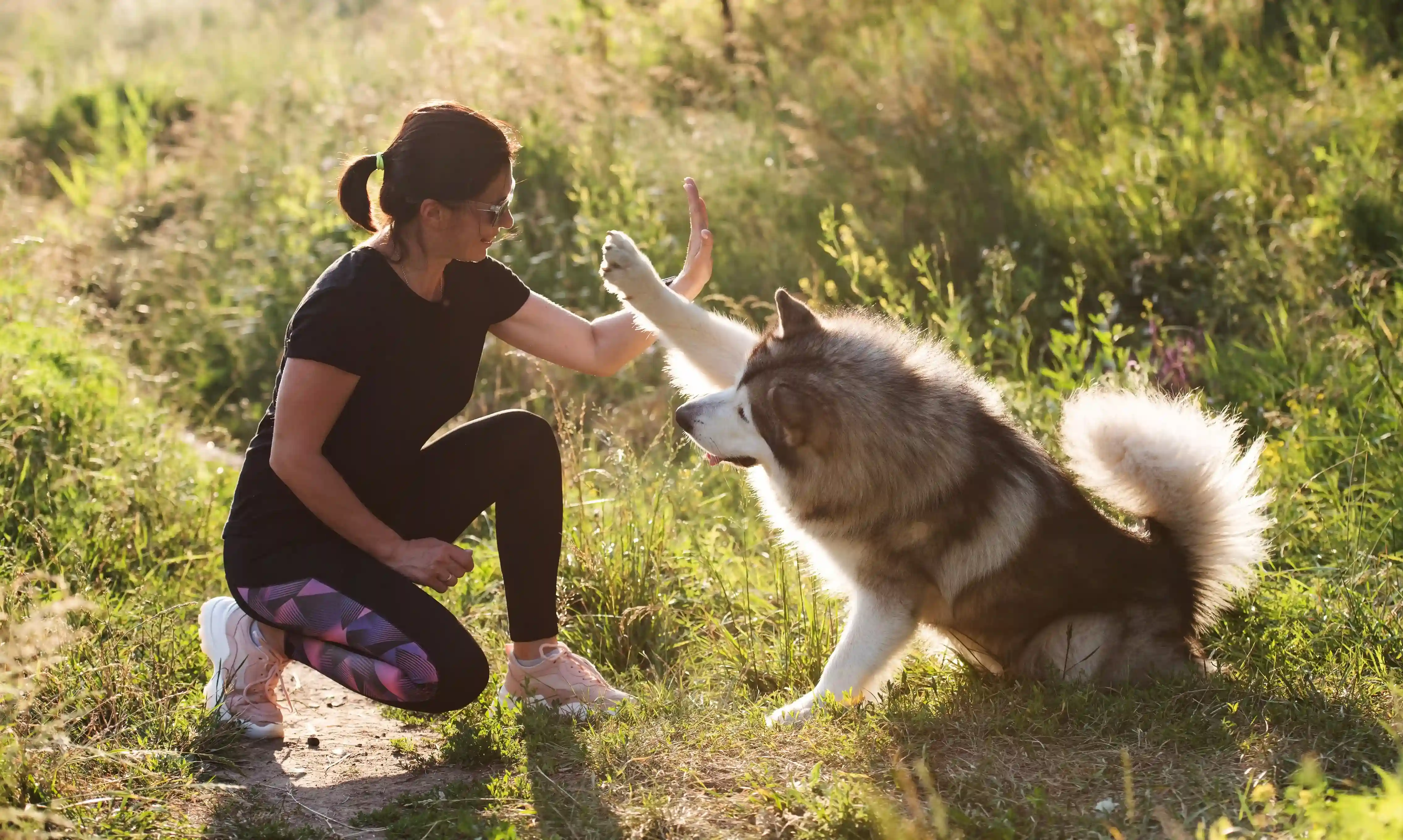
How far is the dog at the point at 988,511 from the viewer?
3.39m

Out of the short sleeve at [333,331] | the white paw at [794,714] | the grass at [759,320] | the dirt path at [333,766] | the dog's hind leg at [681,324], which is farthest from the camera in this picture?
the dog's hind leg at [681,324]

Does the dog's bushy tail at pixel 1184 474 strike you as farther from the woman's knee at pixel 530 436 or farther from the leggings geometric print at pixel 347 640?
the leggings geometric print at pixel 347 640

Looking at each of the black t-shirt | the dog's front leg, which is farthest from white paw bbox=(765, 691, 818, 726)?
the black t-shirt

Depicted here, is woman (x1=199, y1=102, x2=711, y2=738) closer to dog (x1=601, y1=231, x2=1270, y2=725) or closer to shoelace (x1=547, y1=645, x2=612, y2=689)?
shoelace (x1=547, y1=645, x2=612, y2=689)

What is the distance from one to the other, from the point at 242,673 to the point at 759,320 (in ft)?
11.5

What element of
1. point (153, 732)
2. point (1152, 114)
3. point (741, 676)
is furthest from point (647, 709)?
point (1152, 114)

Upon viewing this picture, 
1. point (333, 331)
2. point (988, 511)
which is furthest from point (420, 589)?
point (988, 511)

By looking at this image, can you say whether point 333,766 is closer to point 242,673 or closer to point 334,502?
point 242,673

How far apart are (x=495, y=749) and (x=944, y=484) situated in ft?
4.75

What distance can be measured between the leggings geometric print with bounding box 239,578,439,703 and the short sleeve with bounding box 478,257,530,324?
97cm

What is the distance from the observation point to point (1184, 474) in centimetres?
336

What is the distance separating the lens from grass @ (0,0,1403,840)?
9.68ft

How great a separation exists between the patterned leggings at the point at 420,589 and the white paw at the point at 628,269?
51 cm

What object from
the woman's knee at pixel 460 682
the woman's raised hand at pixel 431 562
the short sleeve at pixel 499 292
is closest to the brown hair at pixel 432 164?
the short sleeve at pixel 499 292
